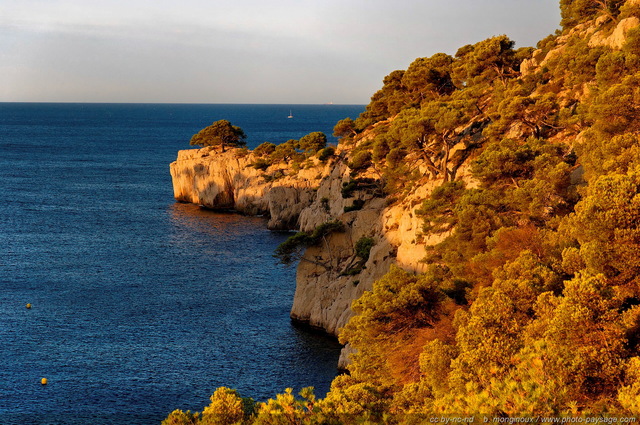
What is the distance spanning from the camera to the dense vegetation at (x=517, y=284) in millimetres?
18281

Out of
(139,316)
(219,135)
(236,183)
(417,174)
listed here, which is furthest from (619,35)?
(219,135)

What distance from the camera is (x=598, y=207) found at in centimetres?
2239

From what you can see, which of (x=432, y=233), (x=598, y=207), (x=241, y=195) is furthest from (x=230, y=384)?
(x=241, y=195)

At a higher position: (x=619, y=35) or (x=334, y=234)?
(x=619, y=35)

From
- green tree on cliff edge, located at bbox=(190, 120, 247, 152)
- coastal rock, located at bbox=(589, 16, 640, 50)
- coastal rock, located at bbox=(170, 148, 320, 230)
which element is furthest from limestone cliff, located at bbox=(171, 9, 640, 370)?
green tree on cliff edge, located at bbox=(190, 120, 247, 152)

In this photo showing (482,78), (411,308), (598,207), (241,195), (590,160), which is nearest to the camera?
(598,207)

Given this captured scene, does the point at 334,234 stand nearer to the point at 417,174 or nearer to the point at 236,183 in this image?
the point at 417,174

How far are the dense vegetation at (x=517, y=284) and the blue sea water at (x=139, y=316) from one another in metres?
12.9

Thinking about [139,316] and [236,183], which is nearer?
[139,316]

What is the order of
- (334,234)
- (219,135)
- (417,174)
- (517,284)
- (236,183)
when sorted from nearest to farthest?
(517,284) < (334,234) < (417,174) < (236,183) < (219,135)

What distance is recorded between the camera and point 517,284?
78.4 feet

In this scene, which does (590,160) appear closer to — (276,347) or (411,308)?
(411,308)

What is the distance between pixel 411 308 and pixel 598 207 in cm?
1023

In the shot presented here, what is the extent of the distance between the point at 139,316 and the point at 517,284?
1734 inches
